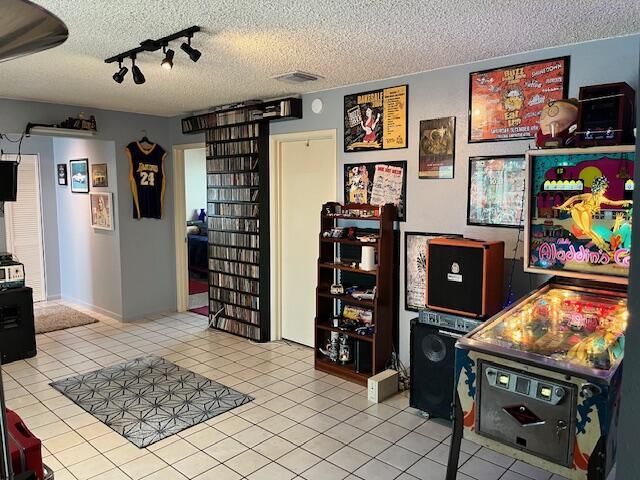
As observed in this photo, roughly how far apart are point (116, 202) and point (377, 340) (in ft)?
11.9

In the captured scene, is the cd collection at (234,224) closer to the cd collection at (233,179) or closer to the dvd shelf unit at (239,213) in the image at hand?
the dvd shelf unit at (239,213)

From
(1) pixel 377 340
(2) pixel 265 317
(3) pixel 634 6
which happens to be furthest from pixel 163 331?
(3) pixel 634 6

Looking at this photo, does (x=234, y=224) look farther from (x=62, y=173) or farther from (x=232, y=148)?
(x=62, y=173)

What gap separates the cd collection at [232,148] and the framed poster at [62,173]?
2.41 meters

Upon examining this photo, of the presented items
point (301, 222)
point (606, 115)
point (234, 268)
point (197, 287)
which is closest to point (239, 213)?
point (234, 268)

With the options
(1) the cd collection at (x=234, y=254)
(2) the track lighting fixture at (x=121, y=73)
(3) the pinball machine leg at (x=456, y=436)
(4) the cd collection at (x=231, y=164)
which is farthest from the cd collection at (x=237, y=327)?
(3) the pinball machine leg at (x=456, y=436)

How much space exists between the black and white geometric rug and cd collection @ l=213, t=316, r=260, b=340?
3.21ft

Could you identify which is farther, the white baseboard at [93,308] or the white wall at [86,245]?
the white baseboard at [93,308]

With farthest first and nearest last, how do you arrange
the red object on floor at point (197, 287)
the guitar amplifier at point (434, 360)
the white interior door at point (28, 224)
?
the red object on floor at point (197, 287), the white interior door at point (28, 224), the guitar amplifier at point (434, 360)

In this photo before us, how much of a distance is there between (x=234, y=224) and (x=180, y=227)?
4.41 ft

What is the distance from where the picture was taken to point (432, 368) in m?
3.39

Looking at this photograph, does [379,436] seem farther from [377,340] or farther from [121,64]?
[121,64]

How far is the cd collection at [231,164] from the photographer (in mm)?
5109

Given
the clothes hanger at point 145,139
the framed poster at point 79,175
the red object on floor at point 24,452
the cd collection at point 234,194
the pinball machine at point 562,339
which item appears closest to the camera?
the red object on floor at point 24,452
